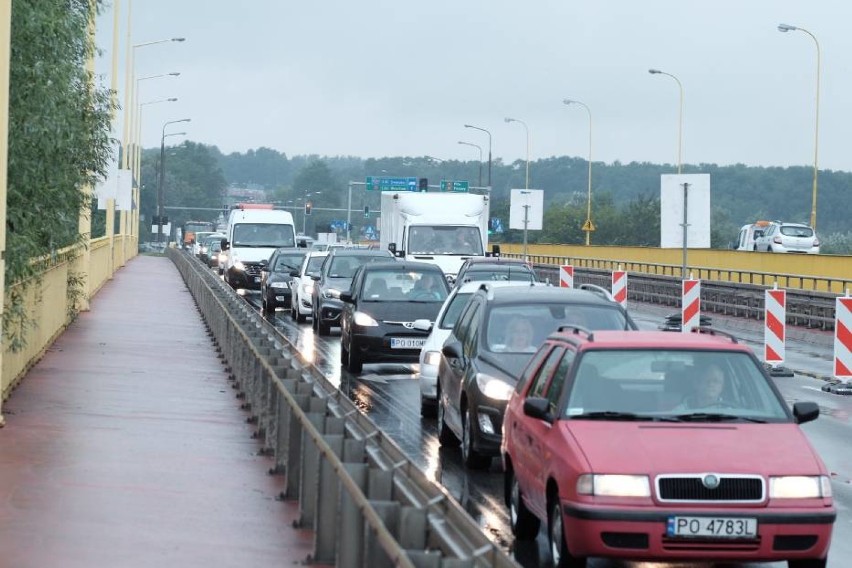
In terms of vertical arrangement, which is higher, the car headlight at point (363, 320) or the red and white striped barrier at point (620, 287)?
the red and white striped barrier at point (620, 287)

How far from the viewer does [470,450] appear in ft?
44.2

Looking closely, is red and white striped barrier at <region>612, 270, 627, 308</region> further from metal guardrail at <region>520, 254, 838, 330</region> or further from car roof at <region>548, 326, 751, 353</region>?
car roof at <region>548, 326, 751, 353</region>

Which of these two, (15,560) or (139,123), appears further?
(139,123)

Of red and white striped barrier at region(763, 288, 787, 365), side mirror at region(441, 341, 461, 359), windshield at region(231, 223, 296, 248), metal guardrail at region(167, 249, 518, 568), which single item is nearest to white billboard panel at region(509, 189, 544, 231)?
windshield at region(231, 223, 296, 248)

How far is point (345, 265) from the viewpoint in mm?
35469

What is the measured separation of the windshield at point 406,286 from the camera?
25388mm

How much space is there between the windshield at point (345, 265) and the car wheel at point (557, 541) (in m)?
25.3

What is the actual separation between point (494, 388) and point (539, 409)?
11.9ft

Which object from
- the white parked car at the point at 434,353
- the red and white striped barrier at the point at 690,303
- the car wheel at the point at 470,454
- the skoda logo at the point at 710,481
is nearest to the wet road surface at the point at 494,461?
the car wheel at the point at 470,454

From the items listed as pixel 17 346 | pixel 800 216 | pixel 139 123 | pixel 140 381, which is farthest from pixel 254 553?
pixel 800 216

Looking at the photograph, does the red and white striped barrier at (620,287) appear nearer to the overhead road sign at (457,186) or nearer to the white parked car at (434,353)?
the white parked car at (434,353)

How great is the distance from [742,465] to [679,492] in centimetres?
38

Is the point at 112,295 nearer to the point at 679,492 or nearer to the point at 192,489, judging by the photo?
the point at 192,489

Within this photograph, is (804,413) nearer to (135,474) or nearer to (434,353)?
(135,474)
